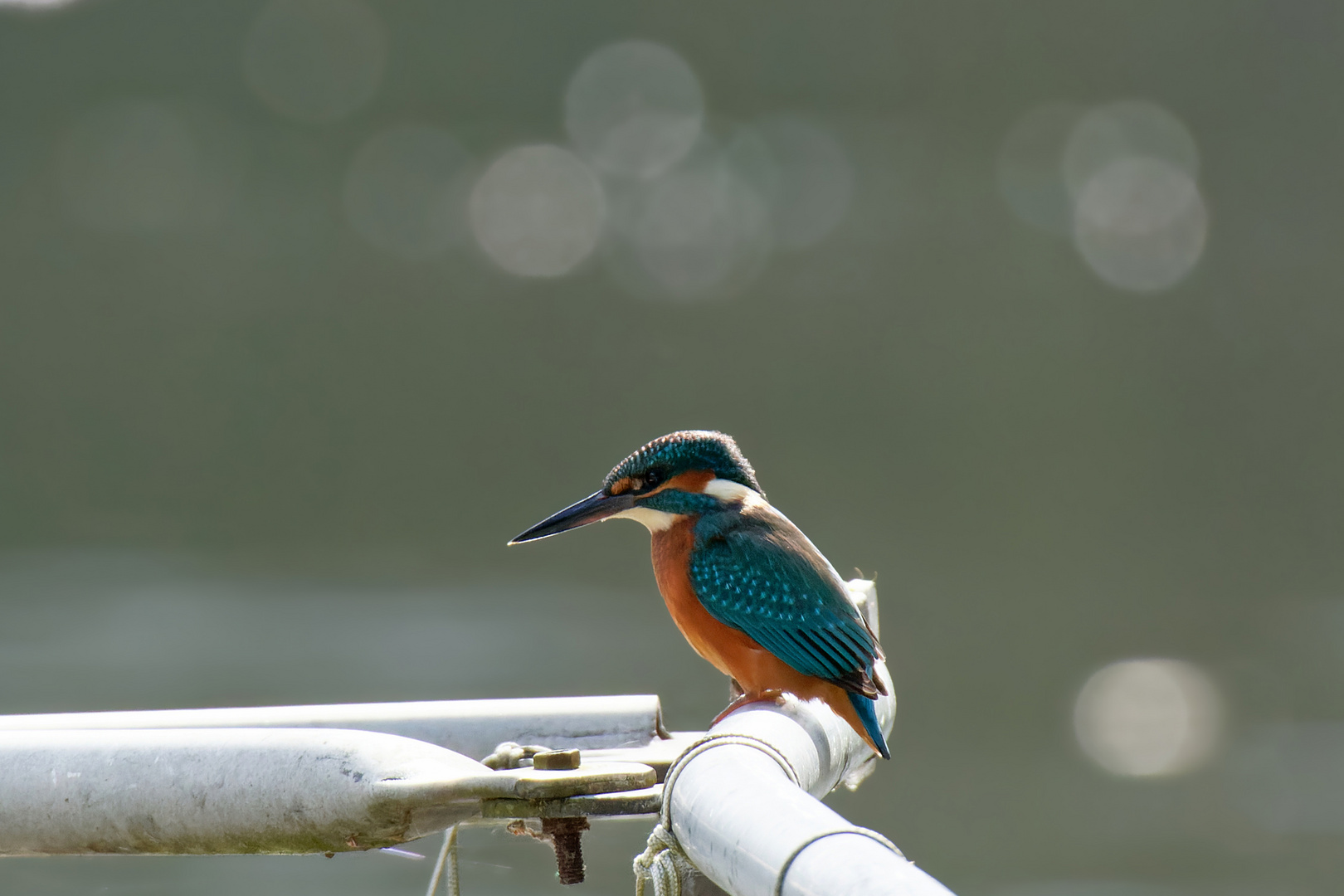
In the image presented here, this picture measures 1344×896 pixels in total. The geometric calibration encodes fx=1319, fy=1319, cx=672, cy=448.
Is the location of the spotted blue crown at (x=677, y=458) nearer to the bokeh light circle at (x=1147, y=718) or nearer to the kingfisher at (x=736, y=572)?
the kingfisher at (x=736, y=572)

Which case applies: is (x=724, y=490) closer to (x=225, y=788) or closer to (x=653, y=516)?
(x=653, y=516)

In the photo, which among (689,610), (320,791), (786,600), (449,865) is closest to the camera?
(320,791)

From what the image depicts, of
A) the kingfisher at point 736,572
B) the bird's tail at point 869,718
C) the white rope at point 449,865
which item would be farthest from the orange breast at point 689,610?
the white rope at point 449,865

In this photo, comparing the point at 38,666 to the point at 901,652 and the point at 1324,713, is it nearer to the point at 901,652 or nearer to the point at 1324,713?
the point at 901,652

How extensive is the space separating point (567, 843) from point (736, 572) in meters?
0.77

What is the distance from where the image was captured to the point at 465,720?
4.27ft

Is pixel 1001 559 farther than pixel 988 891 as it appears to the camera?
Yes

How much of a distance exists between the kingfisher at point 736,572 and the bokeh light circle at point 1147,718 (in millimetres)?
7274

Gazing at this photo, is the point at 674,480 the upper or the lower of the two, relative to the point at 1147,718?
upper

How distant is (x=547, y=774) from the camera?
38.6 inches

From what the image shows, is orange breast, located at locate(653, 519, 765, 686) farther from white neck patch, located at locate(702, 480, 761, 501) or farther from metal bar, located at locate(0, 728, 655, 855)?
metal bar, located at locate(0, 728, 655, 855)

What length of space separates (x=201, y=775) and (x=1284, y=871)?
295 inches

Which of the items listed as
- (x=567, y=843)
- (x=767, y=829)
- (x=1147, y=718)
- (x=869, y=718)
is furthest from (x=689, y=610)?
(x=1147, y=718)

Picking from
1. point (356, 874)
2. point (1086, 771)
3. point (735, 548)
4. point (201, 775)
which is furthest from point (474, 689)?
point (201, 775)
